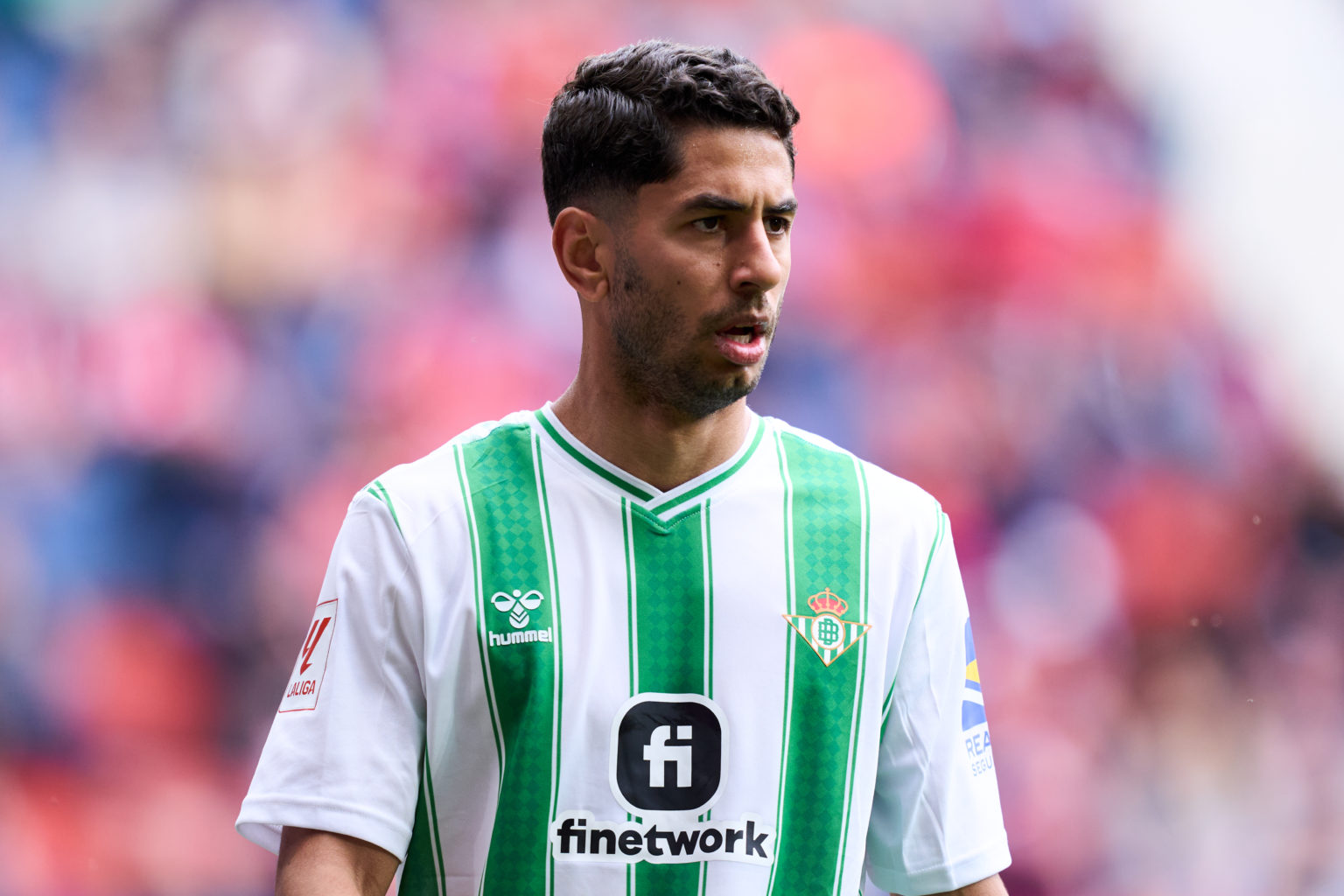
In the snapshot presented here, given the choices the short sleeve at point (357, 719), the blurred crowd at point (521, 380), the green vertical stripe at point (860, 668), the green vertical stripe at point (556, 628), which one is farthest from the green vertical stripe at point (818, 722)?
the blurred crowd at point (521, 380)

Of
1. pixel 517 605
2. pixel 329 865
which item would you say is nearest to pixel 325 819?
pixel 329 865

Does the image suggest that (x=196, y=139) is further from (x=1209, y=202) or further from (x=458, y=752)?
(x=1209, y=202)

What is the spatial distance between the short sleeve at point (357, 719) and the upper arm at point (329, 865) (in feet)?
0.04

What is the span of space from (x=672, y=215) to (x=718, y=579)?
351 millimetres

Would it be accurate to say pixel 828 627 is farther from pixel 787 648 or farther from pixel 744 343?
pixel 744 343

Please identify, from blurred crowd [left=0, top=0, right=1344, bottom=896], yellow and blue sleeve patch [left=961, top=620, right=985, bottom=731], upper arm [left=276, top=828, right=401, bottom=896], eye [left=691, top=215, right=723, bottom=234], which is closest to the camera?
upper arm [left=276, top=828, right=401, bottom=896]

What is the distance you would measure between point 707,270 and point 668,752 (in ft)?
1.46

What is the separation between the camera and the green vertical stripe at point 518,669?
3.86 ft

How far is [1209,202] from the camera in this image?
2.29 meters

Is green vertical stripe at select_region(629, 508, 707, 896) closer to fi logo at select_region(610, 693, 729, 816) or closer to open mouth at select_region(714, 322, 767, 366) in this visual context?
fi logo at select_region(610, 693, 729, 816)

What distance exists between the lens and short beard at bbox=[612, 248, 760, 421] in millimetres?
1233

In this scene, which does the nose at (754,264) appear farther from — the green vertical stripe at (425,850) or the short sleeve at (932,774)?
the green vertical stripe at (425,850)

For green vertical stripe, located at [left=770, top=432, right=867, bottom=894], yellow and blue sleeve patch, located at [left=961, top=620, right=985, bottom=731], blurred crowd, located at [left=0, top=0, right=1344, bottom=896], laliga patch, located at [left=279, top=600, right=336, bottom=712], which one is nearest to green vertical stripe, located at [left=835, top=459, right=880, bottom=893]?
green vertical stripe, located at [left=770, top=432, right=867, bottom=894]

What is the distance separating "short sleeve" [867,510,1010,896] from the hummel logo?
37 cm
